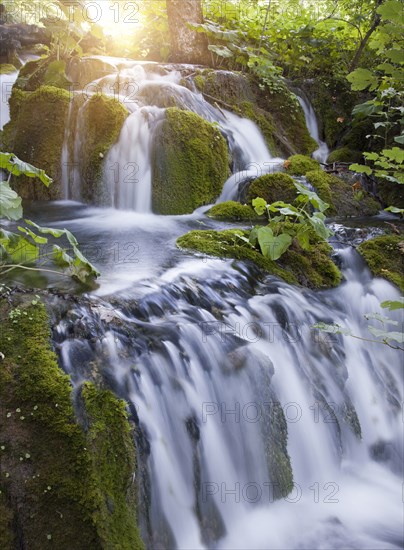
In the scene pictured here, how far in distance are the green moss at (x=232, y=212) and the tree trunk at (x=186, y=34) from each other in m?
4.58

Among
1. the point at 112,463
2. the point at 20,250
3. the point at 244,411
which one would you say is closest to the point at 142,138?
the point at 20,250

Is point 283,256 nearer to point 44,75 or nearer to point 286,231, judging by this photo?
point 286,231

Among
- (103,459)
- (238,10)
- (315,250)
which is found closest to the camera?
(103,459)

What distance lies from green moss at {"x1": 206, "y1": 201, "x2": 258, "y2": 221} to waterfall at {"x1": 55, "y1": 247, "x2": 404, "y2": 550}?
1.99m

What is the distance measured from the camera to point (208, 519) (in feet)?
7.70

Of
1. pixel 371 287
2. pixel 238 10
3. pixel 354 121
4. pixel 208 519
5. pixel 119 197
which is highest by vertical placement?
pixel 238 10

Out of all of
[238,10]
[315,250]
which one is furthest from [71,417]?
[238,10]

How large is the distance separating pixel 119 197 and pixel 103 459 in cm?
435

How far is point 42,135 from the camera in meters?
6.43

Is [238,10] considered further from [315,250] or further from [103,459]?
[103,459]

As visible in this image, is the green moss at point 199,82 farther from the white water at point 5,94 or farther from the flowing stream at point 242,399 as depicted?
the flowing stream at point 242,399

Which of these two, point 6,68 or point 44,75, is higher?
point 6,68

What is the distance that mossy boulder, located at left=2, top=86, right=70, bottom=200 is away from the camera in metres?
6.25

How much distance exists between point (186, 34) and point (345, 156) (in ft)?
12.6
